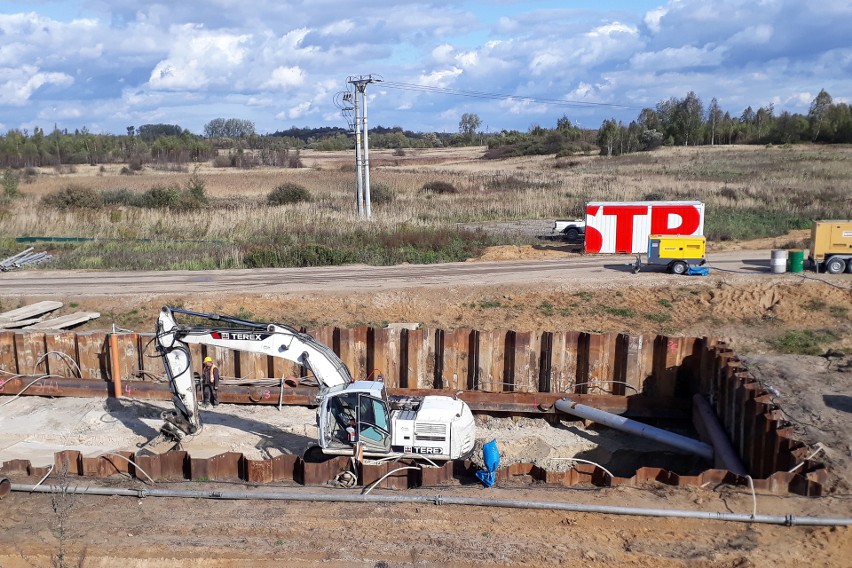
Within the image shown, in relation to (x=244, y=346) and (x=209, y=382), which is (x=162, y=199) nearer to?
(x=209, y=382)

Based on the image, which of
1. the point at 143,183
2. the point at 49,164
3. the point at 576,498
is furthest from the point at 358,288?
the point at 49,164

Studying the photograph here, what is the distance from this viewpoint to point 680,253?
27906mm

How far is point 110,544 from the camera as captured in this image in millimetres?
10867

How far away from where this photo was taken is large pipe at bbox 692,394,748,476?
14.8 m

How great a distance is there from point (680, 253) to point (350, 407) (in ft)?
57.5

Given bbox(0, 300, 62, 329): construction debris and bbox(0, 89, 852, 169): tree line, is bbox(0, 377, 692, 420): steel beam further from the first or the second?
bbox(0, 89, 852, 169): tree line

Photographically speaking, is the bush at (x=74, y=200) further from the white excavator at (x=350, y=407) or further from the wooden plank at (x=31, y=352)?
the white excavator at (x=350, y=407)

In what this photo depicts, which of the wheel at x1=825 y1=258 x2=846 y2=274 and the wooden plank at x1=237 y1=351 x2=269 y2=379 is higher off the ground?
the wheel at x1=825 y1=258 x2=846 y2=274

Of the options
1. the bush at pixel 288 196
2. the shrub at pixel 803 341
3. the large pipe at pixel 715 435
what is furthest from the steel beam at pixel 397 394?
the bush at pixel 288 196

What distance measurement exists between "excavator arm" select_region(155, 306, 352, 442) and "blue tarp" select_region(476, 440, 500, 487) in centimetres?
306

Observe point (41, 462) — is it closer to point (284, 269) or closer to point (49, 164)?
point (284, 269)

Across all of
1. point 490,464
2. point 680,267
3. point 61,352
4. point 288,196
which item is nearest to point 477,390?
point 490,464

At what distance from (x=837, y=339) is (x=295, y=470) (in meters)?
15.9

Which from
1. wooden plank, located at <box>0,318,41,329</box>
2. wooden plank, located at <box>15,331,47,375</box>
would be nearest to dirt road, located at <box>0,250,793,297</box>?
wooden plank, located at <box>0,318,41,329</box>
